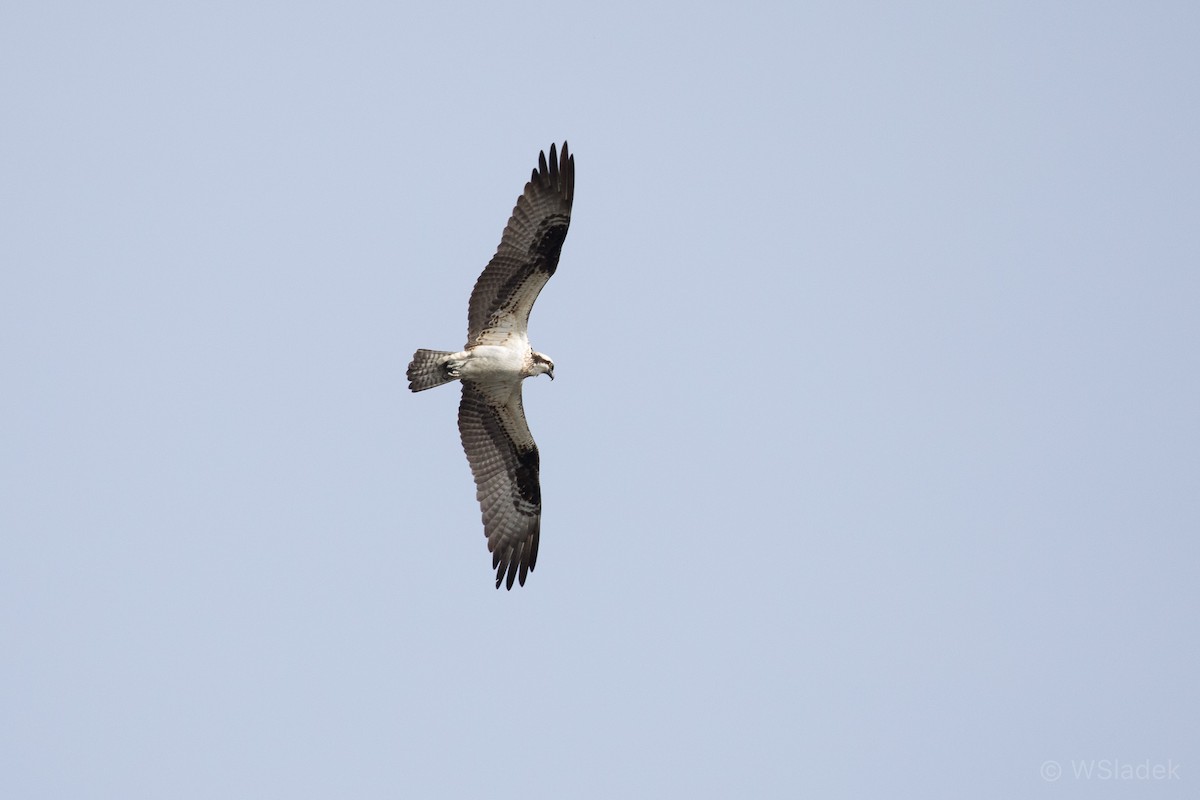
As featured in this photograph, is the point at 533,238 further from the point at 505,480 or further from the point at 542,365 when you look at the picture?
the point at 505,480

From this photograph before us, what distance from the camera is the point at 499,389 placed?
714 inches

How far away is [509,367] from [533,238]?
1.53m

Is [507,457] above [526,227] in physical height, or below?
below

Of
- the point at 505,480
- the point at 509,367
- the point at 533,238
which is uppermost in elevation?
the point at 533,238

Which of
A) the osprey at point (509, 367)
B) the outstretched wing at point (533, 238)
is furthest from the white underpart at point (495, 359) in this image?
the outstretched wing at point (533, 238)

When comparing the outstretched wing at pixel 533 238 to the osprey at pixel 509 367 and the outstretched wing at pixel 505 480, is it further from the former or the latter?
the outstretched wing at pixel 505 480

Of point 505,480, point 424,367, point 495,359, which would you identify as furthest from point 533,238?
point 505,480

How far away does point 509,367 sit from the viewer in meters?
17.7

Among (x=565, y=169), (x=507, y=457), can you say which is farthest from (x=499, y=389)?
(x=565, y=169)

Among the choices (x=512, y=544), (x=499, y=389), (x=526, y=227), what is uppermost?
(x=526, y=227)

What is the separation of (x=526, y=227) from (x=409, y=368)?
2115 mm

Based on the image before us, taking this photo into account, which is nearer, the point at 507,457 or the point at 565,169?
the point at 565,169

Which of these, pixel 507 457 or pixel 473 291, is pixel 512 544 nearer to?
pixel 507 457

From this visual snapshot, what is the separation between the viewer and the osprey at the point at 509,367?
17312 millimetres
